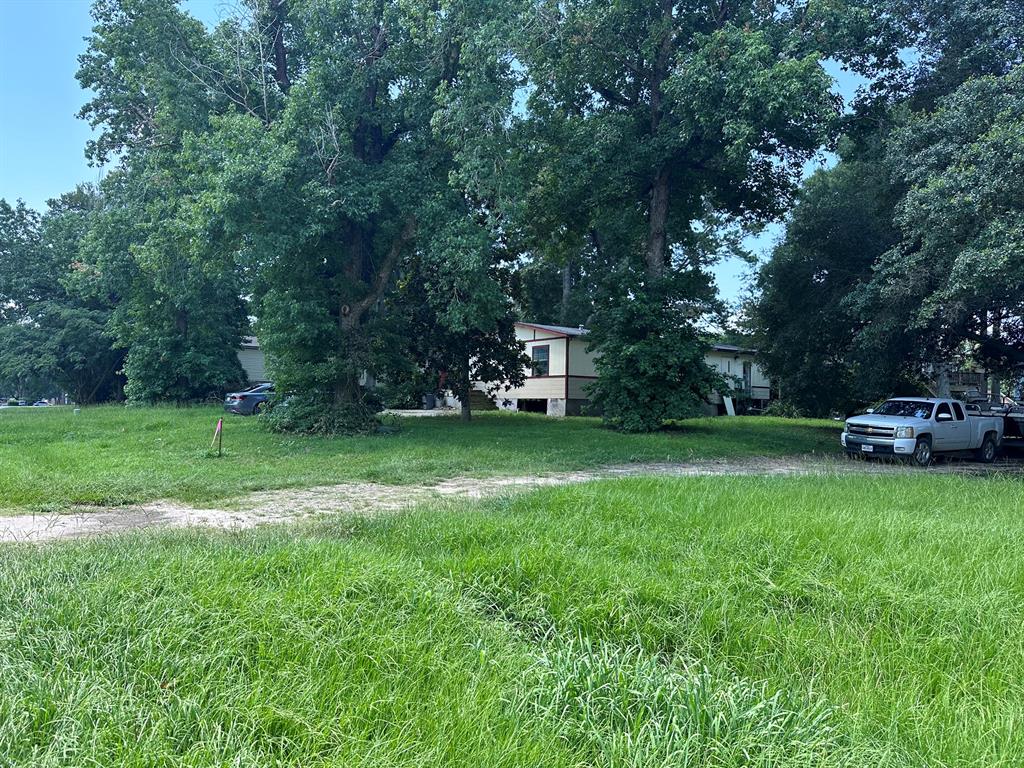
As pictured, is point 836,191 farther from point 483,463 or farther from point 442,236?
point 483,463

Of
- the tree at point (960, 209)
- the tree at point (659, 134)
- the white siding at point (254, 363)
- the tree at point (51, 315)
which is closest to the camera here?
the tree at point (960, 209)

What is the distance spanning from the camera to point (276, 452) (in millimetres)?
12555

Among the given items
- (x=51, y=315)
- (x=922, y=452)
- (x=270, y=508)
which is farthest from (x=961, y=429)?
(x=51, y=315)

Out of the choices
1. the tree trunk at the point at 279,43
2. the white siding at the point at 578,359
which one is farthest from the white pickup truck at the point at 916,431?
the tree trunk at the point at 279,43

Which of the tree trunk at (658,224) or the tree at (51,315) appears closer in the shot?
the tree trunk at (658,224)

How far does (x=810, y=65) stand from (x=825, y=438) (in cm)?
1104

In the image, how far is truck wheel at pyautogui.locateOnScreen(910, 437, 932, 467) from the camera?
13961 millimetres

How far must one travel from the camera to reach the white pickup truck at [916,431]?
1391cm

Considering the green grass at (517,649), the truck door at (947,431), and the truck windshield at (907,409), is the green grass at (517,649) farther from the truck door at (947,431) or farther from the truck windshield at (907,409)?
the truck door at (947,431)

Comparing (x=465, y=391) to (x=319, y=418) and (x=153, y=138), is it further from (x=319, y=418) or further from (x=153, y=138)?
(x=153, y=138)

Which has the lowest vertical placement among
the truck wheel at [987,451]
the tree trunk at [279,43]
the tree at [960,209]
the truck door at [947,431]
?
the truck wheel at [987,451]

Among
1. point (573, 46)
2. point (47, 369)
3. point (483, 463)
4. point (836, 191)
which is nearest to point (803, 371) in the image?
point (836, 191)

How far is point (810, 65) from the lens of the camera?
518 inches

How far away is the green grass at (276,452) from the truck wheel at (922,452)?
7.66 feet
